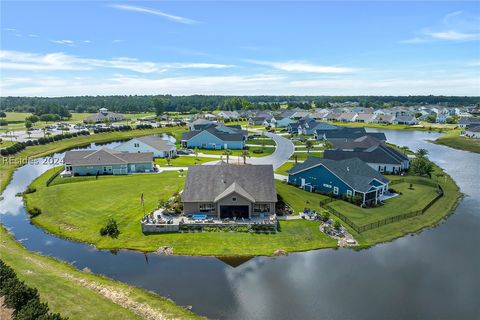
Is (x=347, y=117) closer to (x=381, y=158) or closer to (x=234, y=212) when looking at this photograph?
(x=381, y=158)

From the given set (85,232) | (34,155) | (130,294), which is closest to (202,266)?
(130,294)

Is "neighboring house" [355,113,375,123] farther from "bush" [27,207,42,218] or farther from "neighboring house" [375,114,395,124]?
"bush" [27,207,42,218]

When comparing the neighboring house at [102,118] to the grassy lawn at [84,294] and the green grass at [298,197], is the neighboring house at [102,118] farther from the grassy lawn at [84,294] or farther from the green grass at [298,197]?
the grassy lawn at [84,294]

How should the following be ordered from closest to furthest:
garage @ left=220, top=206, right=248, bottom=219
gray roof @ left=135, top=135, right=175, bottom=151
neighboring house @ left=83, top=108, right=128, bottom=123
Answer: garage @ left=220, top=206, right=248, bottom=219
gray roof @ left=135, top=135, right=175, bottom=151
neighboring house @ left=83, top=108, right=128, bottom=123

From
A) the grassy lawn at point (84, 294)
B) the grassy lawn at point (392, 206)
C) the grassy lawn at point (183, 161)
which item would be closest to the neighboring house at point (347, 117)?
the grassy lawn at point (183, 161)

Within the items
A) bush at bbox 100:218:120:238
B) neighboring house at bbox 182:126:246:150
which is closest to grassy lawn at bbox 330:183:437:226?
bush at bbox 100:218:120:238

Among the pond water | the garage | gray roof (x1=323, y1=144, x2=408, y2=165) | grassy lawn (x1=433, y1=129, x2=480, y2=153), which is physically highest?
gray roof (x1=323, y1=144, x2=408, y2=165)

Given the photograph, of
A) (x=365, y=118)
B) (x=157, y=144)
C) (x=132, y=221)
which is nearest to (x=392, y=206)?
(x=132, y=221)
